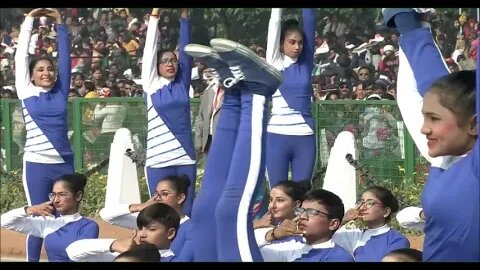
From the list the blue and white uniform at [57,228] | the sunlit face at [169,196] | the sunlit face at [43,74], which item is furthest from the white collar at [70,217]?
the sunlit face at [43,74]

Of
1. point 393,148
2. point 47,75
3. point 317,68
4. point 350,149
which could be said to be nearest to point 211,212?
point 47,75

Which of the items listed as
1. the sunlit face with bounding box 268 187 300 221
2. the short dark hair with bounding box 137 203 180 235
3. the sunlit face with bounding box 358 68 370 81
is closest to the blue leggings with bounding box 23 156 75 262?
the sunlit face with bounding box 268 187 300 221

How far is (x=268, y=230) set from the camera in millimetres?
5910

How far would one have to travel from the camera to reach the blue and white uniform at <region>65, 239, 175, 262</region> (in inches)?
220

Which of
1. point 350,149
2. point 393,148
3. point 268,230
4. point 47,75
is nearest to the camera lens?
point 268,230

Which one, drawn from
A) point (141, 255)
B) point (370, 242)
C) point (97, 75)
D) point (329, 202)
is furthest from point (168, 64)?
point (97, 75)

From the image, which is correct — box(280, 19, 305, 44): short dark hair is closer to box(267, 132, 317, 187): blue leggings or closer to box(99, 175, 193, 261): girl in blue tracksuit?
box(267, 132, 317, 187): blue leggings

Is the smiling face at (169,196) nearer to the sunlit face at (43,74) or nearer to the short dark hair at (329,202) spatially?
the short dark hair at (329,202)

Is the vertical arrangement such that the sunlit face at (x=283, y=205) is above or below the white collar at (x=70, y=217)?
above

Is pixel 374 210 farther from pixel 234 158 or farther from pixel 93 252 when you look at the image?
pixel 234 158

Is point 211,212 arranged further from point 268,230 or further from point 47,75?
point 47,75

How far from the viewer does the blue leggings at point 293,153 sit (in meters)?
8.98

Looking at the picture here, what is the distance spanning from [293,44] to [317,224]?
11.8 ft

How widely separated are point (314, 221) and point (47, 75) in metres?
3.84
